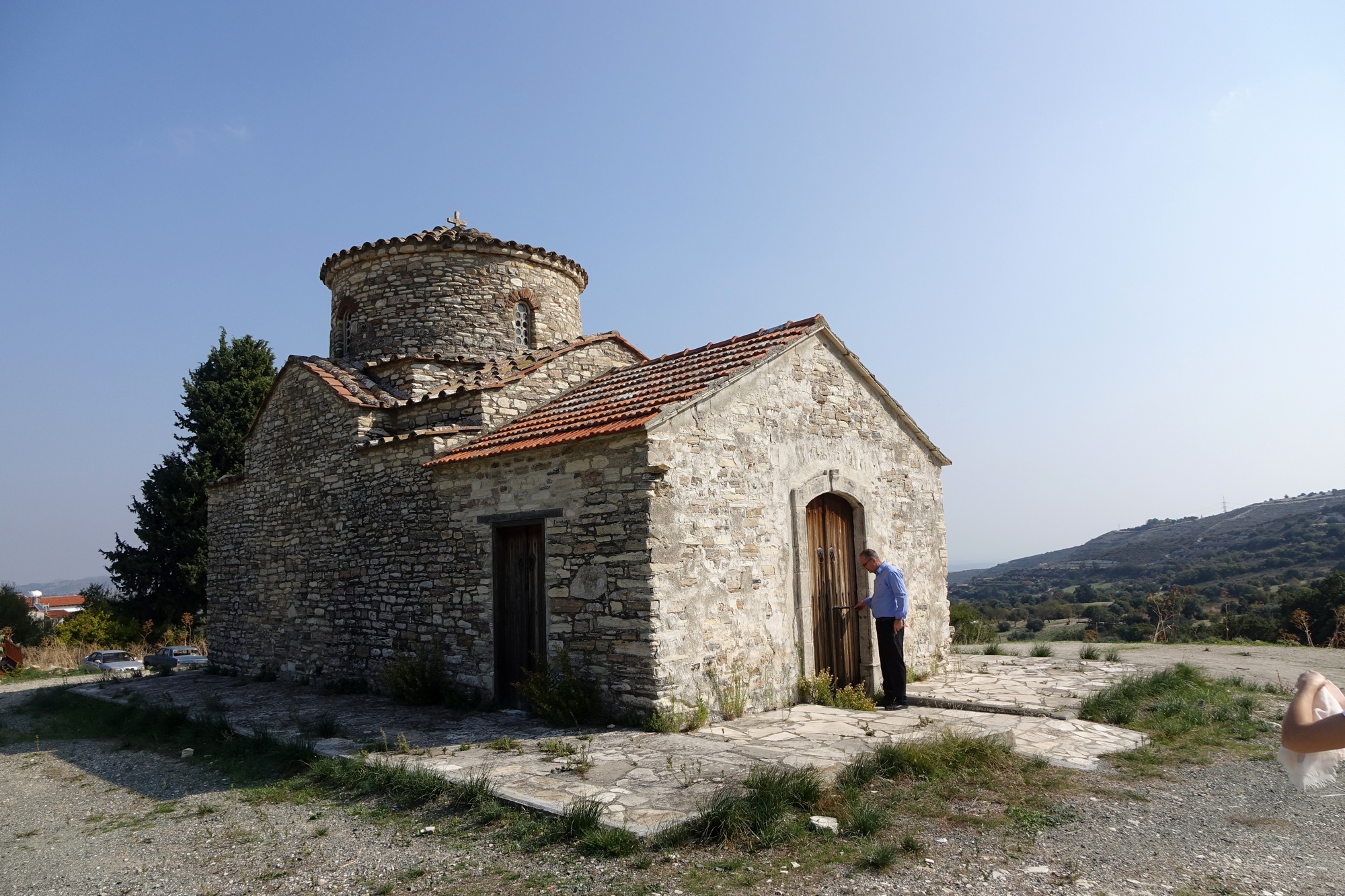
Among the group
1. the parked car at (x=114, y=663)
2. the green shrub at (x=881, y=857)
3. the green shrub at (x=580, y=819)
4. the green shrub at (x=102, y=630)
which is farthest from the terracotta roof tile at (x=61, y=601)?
the green shrub at (x=881, y=857)

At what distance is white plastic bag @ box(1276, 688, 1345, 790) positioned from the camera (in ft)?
7.85

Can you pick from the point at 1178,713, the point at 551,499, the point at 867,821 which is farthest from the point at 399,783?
the point at 1178,713

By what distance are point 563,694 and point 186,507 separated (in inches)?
777

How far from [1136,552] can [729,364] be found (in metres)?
49.7

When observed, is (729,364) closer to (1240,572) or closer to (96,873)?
(96,873)

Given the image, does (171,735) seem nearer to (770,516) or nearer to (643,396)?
(643,396)

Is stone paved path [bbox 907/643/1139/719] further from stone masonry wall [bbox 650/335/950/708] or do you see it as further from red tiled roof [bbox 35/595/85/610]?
red tiled roof [bbox 35/595/85/610]

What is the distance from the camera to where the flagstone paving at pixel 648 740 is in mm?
5574

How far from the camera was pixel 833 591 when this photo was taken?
9469 mm

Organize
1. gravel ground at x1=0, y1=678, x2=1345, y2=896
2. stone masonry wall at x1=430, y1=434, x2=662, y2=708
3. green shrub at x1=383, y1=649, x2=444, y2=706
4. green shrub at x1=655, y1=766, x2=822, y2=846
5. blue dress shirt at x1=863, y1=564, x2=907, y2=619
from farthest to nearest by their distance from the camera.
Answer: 1. green shrub at x1=383, y1=649, x2=444, y2=706
2. blue dress shirt at x1=863, y1=564, x2=907, y2=619
3. stone masonry wall at x1=430, y1=434, x2=662, y2=708
4. green shrub at x1=655, y1=766, x2=822, y2=846
5. gravel ground at x1=0, y1=678, x2=1345, y2=896

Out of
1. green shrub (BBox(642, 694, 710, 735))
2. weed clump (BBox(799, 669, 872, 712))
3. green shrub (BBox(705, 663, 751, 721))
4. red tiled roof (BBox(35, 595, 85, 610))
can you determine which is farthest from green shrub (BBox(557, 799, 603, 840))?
red tiled roof (BBox(35, 595, 85, 610))

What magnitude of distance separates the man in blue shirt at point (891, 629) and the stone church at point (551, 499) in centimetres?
61

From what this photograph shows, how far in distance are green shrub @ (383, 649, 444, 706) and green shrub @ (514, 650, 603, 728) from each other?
1774 mm

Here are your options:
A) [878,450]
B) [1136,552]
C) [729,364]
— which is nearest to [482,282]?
[729,364]
